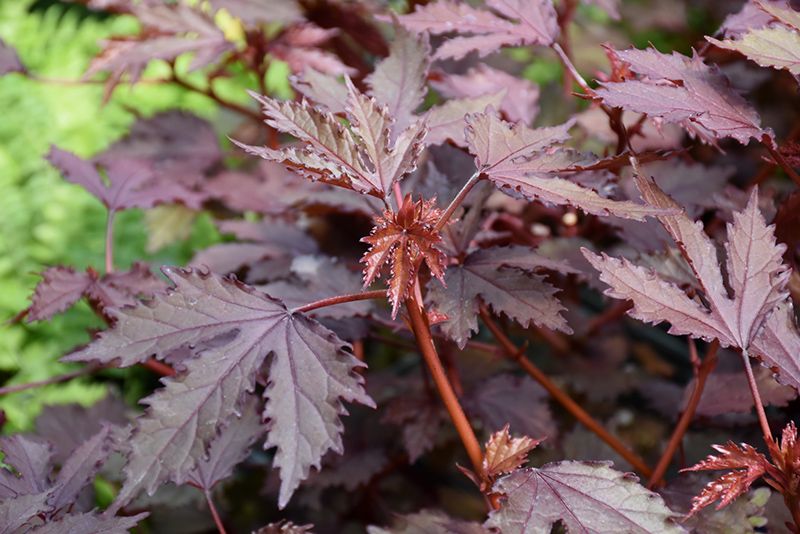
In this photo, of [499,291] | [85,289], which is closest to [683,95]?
[499,291]

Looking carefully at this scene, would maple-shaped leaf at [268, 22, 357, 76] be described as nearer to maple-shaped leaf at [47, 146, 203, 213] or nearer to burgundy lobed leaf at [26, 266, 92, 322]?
maple-shaped leaf at [47, 146, 203, 213]

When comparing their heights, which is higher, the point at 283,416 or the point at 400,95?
the point at 400,95

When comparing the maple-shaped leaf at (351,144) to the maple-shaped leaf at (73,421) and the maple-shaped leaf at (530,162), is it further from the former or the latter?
the maple-shaped leaf at (73,421)

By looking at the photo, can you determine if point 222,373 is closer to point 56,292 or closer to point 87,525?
point 87,525

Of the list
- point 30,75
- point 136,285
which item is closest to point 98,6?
point 30,75

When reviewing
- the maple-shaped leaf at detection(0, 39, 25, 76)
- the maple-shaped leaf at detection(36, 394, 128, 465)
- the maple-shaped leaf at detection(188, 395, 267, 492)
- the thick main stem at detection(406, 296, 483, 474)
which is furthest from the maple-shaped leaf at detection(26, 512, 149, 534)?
the maple-shaped leaf at detection(0, 39, 25, 76)

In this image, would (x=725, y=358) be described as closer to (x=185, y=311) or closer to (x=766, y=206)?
(x=766, y=206)
